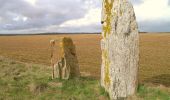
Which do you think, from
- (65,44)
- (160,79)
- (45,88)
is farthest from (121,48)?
(160,79)

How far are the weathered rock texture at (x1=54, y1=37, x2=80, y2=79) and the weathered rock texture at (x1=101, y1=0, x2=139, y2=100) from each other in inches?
145

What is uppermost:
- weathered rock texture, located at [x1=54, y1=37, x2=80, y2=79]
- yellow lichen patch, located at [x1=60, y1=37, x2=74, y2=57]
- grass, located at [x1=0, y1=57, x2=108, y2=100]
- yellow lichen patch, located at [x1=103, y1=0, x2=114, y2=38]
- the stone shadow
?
yellow lichen patch, located at [x1=103, y1=0, x2=114, y2=38]

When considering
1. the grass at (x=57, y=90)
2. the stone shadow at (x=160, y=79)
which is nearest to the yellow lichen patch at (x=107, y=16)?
the grass at (x=57, y=90)

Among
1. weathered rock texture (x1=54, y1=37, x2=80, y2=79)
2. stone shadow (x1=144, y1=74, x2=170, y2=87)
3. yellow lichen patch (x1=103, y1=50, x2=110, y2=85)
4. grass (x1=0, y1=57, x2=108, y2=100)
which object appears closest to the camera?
yellow lichen patch (x1=103, y1=50, x2=110, y2=85)

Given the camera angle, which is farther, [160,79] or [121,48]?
[160,79]

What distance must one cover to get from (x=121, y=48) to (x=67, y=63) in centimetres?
435

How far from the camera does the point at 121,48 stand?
49.0ft

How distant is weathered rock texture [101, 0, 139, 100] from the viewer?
48.9 feet

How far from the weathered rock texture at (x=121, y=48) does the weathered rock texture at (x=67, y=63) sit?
145 inches

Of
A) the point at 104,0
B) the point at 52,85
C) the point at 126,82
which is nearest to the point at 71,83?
the point at 52,85

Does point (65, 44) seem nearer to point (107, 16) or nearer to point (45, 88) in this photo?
point (45, 88)

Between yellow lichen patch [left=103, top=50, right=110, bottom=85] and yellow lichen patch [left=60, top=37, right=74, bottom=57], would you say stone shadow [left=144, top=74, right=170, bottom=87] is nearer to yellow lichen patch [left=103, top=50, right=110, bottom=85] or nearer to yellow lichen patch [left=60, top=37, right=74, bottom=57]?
yellow lichen patch [left=60, top=37, right=74, bottom=57]

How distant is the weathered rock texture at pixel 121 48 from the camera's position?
14906mm

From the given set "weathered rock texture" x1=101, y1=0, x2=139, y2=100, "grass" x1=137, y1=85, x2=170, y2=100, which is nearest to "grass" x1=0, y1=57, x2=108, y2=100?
"weathered rock texture" x1=101, y1=0, x2=139, y2=100
